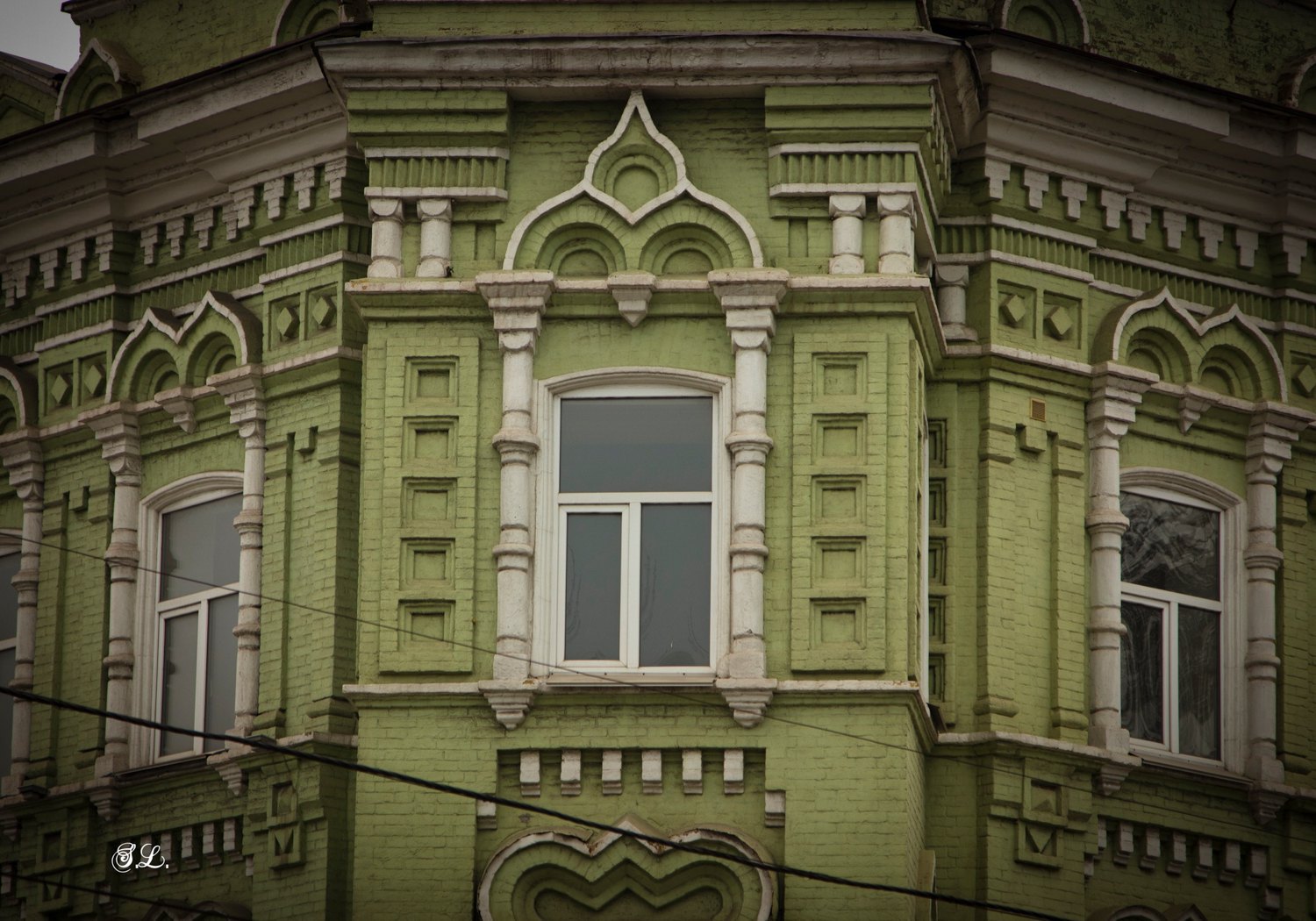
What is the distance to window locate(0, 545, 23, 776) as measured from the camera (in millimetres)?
23922

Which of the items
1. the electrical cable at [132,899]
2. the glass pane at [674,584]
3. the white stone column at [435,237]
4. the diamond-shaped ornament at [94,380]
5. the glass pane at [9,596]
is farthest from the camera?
the glass pane at [9,596]

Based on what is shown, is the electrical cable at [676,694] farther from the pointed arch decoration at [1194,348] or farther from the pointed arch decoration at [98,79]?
the pointed arch decoration at [98,79]

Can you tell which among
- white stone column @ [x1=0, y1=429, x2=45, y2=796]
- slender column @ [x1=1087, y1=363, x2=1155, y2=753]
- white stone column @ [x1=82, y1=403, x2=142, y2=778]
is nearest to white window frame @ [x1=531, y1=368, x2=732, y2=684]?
slender column @ [x1=1087, y1=363, x2=1155, y2=753]

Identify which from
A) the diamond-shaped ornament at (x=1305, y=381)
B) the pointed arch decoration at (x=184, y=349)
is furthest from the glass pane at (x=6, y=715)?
the diamond-shaped ornament at (x=1305, y=381)

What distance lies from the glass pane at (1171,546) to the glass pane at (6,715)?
29.8 feet

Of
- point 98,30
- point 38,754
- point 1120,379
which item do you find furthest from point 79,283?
point 1120,379

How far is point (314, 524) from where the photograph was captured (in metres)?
21.7

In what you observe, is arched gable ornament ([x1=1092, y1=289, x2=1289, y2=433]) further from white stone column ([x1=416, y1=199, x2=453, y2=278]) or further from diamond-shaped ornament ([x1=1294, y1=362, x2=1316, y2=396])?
white stone column ([x1=416, y1=199, x2=453, y2=278])

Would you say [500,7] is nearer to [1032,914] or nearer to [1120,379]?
[1120,379]

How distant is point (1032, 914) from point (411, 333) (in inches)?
235

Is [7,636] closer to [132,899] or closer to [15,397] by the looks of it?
[15,397]

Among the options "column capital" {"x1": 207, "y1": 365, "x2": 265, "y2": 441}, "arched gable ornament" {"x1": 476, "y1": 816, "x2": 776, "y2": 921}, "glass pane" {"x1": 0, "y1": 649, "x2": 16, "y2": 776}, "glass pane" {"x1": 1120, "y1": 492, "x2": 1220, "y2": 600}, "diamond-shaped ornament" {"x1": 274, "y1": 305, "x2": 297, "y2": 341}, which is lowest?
"arched gable ornament" {"x1": 476, "y1": 816, "x2": 776, "y2": 921}

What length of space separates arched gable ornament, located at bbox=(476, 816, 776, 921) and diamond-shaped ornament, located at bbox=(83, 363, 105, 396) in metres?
5.98

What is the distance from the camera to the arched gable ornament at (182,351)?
22.5 m
